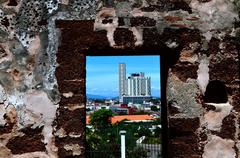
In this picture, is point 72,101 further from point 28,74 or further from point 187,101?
point 187,101

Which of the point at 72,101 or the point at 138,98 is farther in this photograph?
the point at 138,98

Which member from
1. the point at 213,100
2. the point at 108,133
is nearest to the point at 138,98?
the point at 108,133

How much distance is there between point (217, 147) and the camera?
3.59 metres

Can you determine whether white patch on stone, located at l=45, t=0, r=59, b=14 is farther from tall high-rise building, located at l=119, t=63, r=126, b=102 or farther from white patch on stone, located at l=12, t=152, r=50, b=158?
tall high-rise building, located at l=119, t=63, r=126, b=102

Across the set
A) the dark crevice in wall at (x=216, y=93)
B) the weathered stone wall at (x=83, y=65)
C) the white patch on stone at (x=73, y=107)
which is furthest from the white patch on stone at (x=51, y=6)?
the dark crevice in wall at (x=216, y=93)

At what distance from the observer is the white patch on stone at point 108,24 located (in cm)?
359

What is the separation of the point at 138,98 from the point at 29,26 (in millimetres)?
109811

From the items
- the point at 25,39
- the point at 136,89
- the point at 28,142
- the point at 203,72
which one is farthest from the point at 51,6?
the point at 136,89

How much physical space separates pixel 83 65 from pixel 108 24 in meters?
0.38

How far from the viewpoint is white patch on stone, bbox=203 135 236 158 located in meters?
3.59

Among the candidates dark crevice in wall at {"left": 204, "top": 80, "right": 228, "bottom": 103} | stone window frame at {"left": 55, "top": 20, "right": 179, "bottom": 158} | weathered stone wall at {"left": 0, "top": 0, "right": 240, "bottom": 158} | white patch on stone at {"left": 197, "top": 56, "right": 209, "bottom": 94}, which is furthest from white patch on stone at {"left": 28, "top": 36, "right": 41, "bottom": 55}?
dark crevice in wall at {"left": 204, "top": 80, "right": 228, "bottom": 103}

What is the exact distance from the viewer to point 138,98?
4456 inches

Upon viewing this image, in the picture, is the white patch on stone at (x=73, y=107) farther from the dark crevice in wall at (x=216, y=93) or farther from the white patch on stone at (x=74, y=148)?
the dark crevice in wall at (x=216, y=93)

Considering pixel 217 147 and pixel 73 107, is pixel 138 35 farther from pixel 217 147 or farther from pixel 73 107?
pixel 217 147
